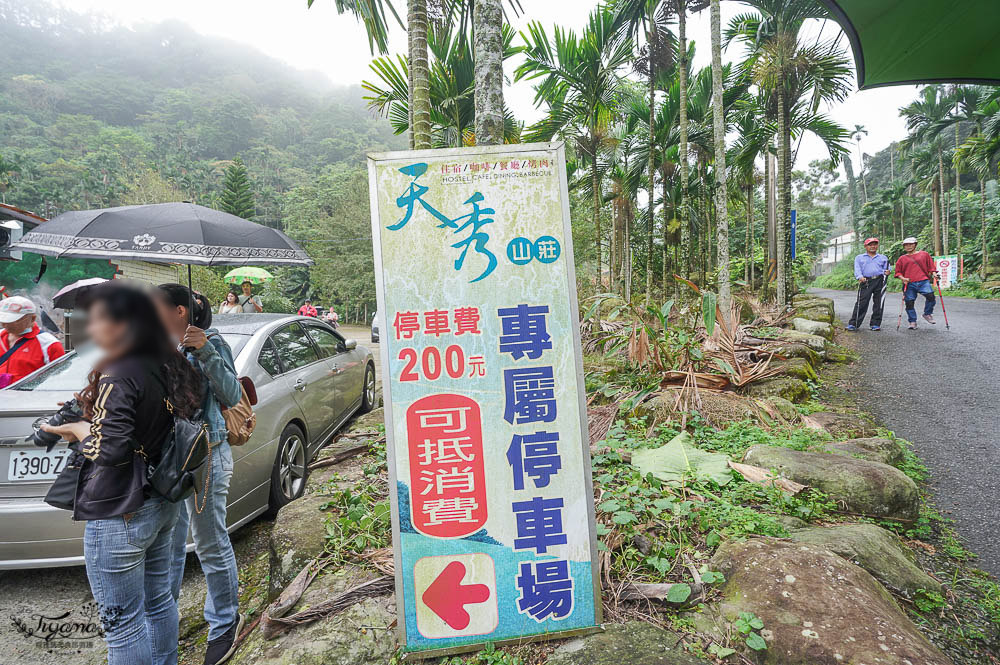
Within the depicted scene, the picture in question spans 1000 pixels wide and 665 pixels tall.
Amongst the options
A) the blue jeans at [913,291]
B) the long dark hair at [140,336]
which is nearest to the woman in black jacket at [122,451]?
the long dark hair at [140,336]

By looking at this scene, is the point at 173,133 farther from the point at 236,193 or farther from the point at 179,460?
the point at 179,460

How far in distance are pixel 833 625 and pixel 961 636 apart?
29.8 inches

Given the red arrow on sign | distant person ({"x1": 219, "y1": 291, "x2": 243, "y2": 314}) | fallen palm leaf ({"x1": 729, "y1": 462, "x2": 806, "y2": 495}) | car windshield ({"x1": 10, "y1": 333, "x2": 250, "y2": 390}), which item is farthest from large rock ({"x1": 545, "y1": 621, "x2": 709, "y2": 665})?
distant person ({"x1": 219, "y1": 291, "x2": 243, "y2": 314})

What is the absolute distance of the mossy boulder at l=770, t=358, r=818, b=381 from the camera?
16.6 ft

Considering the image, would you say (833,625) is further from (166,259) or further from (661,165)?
(661,165)

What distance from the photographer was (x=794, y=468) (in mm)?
3014

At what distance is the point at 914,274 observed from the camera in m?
8.27

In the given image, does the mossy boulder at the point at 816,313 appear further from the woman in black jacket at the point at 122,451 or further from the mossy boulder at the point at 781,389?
the woman in black jacket at the point at 122,451

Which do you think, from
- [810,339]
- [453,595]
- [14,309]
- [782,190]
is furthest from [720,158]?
[14,309]

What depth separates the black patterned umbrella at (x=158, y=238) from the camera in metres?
2.90

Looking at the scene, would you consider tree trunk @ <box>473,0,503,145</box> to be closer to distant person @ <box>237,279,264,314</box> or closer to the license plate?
the license plate

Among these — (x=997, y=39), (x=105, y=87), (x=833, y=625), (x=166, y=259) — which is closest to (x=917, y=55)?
(x=997, y=39)

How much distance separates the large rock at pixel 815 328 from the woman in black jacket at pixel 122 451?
778 centimetres

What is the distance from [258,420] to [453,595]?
202cm
